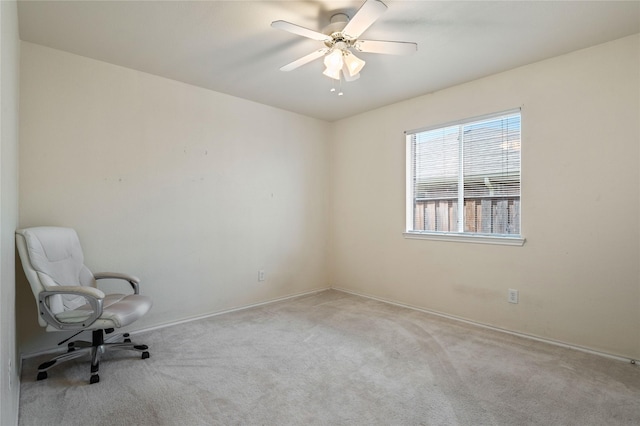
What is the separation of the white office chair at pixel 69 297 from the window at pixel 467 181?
9.84 ft

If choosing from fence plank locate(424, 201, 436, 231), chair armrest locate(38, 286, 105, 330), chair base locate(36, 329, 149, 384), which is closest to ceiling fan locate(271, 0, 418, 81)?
fence plank locate(424, 201, 436, 231)

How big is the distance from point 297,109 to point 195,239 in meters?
2.09

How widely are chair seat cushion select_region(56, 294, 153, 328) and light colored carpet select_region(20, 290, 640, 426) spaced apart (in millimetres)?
373

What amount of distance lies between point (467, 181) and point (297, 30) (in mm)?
2408

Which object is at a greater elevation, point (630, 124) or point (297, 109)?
point (297, 109)

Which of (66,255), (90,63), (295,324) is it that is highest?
(90,63)

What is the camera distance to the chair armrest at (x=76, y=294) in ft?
7.12

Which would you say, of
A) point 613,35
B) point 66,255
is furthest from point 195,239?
point 613,35

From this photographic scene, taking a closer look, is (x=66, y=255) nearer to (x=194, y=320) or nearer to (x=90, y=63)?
(x=194, y=320)

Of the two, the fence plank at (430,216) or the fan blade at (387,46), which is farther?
the fence plank at (430,216)

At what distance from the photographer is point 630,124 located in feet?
8.18

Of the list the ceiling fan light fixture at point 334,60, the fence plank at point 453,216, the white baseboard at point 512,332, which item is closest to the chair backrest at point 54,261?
the ceiling fan light fixture at point 334,60

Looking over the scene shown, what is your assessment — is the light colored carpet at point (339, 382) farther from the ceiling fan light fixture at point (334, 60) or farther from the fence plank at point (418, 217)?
the ceiling fan light fixture at point (334, 60)

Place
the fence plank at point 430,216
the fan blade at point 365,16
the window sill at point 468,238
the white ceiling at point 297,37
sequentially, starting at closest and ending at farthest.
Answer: the fan blade at point 365,16 < the white ceiling at point 297,37 < the window sill at point 468,238 < the fence plank at point 430,216
